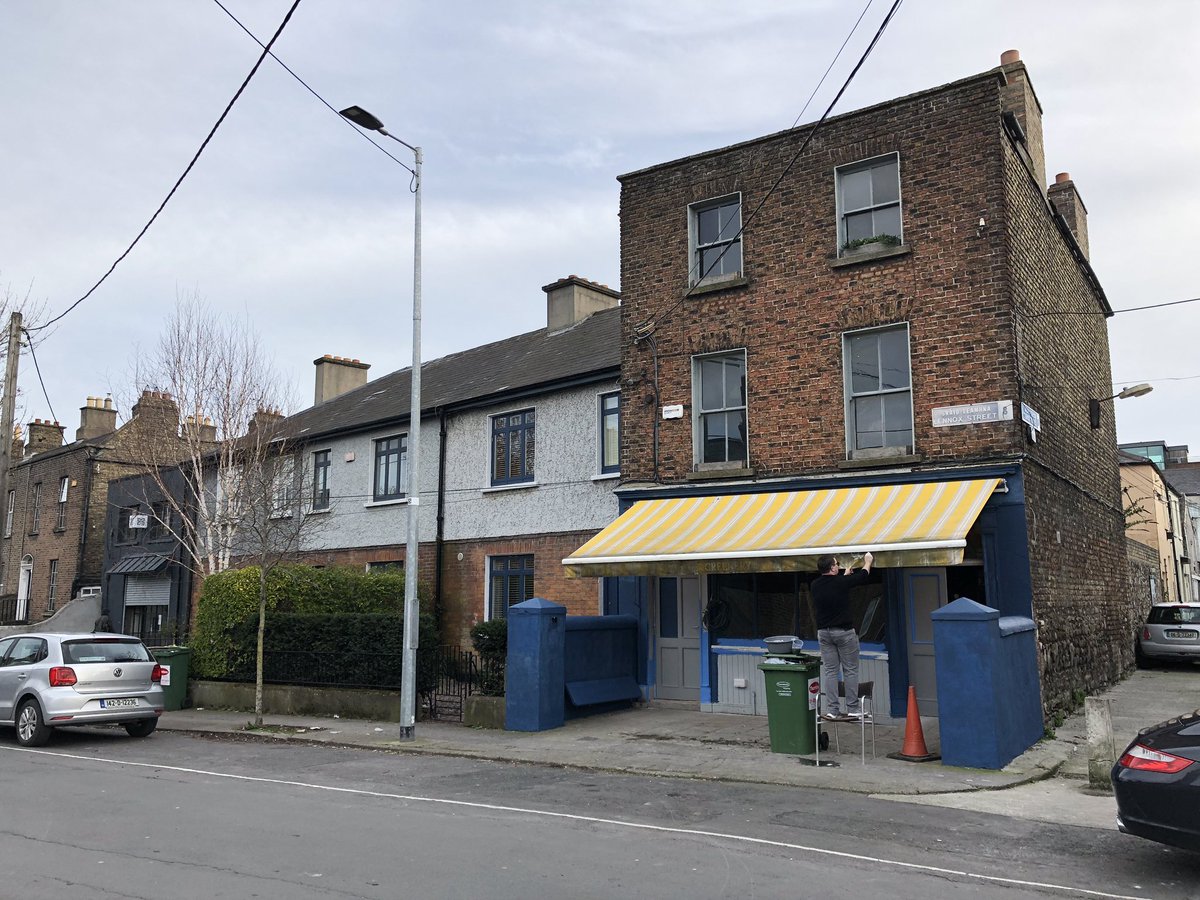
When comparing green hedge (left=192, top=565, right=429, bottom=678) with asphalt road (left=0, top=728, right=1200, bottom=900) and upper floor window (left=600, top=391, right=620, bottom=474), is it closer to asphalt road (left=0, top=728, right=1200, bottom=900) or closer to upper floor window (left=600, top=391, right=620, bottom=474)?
upper floor window (left=600, top=391, right=620, bottom=474)

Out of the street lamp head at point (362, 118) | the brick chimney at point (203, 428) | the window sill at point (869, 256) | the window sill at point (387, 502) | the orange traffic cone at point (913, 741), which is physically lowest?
the orange traffic cone at point (913, 741)

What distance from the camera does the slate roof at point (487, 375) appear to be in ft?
60.9

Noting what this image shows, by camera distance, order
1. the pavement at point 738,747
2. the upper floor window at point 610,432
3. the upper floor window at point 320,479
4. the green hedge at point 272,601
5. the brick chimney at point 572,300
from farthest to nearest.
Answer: the upper floor window at point 320,479
the brick chimney at point 572,300
the green hedge at point 272,601
the upper floor window at point 610,432
the pavement at point 738,747

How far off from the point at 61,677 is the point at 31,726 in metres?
0.81

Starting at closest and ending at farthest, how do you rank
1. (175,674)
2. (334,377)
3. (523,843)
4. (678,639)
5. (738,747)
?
(523,843)
(738,747)
(678,639)
(175,674)
(334,377)

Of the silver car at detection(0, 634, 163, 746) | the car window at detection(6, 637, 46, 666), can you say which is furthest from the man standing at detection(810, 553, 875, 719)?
the car window at detection(6, 637, 46, 666)

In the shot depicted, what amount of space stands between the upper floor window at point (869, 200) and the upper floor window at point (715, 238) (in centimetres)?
163

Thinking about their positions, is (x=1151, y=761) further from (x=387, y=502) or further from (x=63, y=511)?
(x=63, y=511)

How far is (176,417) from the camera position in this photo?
76.1ft

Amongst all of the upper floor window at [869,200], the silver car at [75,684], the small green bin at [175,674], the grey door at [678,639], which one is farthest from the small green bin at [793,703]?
the small green bin at [175,674]

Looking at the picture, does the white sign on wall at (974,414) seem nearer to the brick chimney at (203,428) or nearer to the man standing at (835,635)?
the man standing at (835,635)

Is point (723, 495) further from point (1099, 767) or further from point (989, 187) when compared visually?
point (1099, 767)

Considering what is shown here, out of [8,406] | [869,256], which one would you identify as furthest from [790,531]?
[8,406]

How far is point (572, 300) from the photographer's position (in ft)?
74.2
